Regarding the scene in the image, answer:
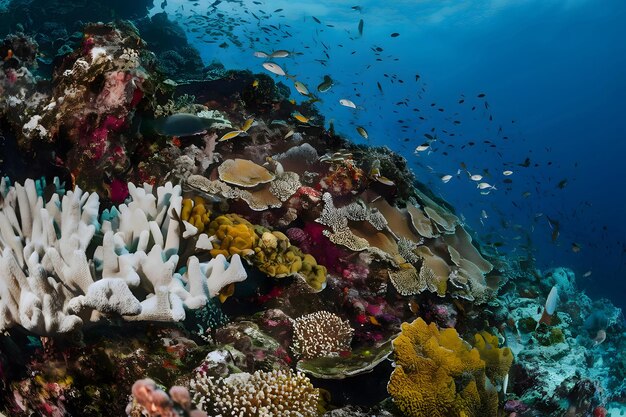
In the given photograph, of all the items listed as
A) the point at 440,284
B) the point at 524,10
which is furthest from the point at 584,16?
the point at 440,284

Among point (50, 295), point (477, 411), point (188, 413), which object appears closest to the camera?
point (188, 413)

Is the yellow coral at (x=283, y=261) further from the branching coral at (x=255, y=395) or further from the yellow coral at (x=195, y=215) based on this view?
the branching coral at (x=255, y=395)

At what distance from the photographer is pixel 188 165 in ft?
17.0

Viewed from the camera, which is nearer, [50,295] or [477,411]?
[50,295]

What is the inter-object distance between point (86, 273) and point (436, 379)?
111 inches

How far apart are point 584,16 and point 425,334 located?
66.1 metres

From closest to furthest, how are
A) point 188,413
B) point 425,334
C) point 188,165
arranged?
point 188,413 < point 425,334 < point 188,165

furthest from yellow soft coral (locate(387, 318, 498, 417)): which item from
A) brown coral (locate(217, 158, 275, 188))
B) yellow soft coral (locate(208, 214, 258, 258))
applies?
brown coral (locate(217, 158, 275, 188))

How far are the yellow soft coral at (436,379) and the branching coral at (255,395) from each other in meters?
0.82

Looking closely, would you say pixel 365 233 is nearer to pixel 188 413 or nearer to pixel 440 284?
pixel 440 284

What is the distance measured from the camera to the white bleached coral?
8.00 feet

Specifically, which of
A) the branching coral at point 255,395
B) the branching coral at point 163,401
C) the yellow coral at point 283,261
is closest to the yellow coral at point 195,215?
the yellow coral at point 283,261

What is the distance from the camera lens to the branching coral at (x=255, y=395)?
2.49m

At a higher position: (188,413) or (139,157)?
(188,413)
